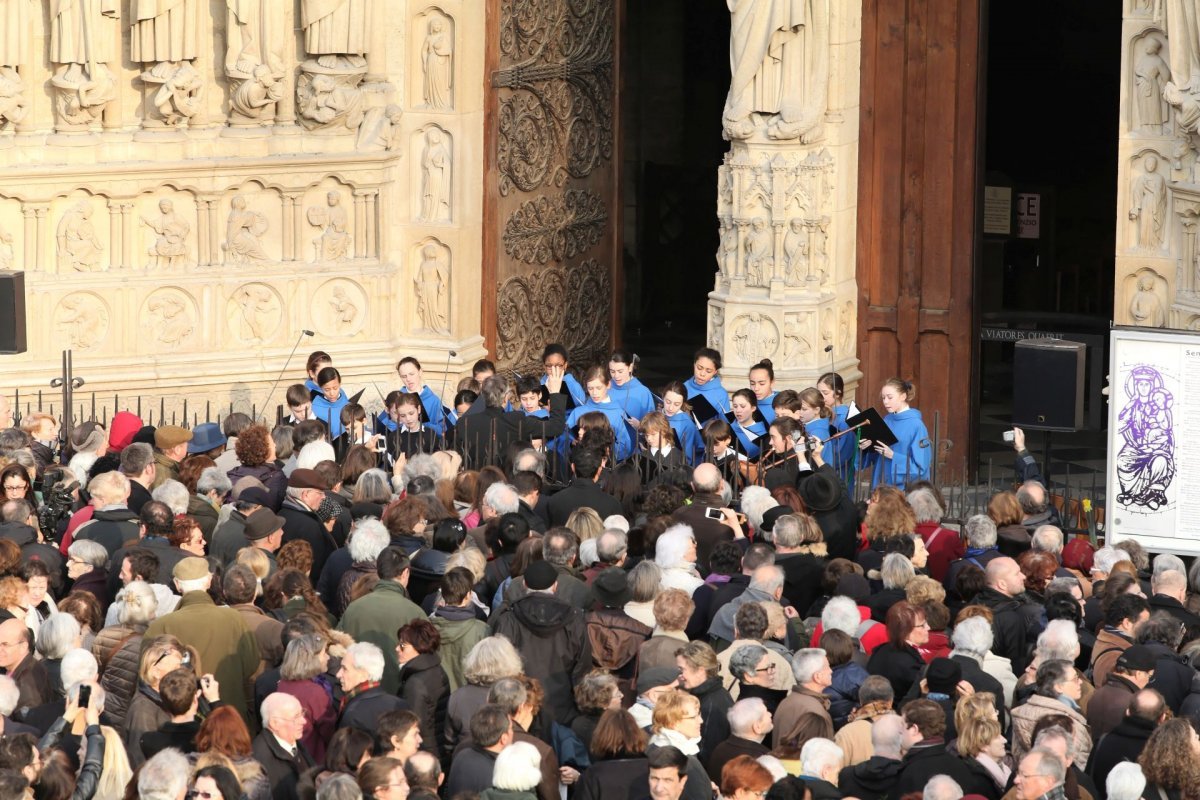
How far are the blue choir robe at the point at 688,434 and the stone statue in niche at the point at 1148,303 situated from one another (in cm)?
317

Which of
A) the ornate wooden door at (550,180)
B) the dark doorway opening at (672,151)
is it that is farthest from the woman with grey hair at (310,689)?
the dark doorway opening at (672,151)

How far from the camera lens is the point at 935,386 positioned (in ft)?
53.9

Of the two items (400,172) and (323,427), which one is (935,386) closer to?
(400,172)

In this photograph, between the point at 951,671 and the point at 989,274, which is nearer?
the point at 951,671

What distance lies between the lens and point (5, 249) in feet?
49.8

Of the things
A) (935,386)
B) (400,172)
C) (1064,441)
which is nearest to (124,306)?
(400,172)

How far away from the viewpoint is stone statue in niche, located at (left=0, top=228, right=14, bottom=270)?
49.8ft

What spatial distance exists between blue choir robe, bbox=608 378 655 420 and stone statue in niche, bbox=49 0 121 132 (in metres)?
4.12

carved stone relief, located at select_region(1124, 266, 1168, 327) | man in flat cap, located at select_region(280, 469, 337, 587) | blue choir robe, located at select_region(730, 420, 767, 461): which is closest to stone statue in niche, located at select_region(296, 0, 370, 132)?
blue choir robe, located at select_region(730, 420, 767, 461)

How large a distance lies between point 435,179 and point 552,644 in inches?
304

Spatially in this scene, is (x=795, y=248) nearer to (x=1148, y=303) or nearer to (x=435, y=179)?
(x=1148, y=303)

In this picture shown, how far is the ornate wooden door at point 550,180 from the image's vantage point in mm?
16672

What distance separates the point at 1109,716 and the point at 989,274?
1293 cm

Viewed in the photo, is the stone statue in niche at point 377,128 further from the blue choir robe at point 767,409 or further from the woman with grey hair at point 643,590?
the woman with grey hair at point 643,590
